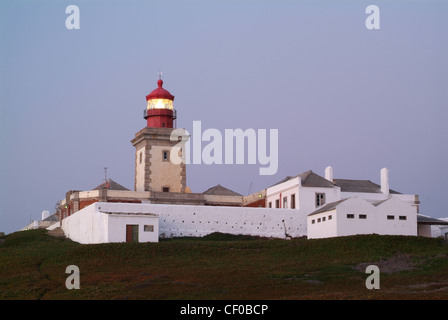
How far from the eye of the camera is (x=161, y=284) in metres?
38.5

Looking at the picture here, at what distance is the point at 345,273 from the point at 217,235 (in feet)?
56.4

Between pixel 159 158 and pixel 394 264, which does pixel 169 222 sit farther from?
pixel 394 264

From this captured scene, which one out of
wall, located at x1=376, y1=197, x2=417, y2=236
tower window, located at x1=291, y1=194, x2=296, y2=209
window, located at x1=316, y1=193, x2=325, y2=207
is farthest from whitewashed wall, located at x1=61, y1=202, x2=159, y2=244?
wall, located at x1=376, y1=197, x2=417, y2=236

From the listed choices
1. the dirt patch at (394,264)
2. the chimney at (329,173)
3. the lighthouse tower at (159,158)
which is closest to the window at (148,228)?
the lighthouse tower at (159,158)

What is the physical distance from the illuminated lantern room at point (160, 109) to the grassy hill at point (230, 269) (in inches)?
577

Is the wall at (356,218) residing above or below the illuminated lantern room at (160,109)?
below

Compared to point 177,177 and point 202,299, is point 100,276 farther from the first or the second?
point 177,177

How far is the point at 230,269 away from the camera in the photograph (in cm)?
A: 4253

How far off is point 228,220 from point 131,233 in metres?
8.65

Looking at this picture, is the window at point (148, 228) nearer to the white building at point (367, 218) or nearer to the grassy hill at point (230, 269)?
the grassy hill at point (230, 269)

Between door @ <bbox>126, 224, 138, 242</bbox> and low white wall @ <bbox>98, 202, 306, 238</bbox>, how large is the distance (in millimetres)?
3748

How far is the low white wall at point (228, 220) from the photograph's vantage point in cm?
5703
